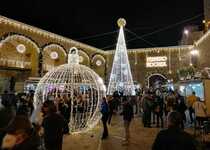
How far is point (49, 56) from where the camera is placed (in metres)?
26.7

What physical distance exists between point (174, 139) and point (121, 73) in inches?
740

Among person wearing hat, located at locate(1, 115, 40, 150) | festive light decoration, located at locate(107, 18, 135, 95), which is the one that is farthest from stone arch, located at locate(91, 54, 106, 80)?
person wearing hat, located at locate(1, 115, 40, 150)

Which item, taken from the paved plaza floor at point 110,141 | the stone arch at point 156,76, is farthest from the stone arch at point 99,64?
the paved plaza floor at point 110,141

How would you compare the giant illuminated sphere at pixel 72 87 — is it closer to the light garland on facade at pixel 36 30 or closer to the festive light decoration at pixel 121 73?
the festive light decoration at pixel 121 73

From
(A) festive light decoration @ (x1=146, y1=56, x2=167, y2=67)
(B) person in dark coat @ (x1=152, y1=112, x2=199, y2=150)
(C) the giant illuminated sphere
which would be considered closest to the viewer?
(B) person in dark coat @ (x1=152, y1=112, x2=199, y2=150)

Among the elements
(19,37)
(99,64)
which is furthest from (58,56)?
(99,64)

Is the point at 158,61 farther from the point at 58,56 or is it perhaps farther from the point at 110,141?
the point at 110,141

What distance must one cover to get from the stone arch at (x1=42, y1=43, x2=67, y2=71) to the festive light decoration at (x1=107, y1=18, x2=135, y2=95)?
20.9 ft

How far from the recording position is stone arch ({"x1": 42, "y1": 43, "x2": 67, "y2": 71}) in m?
24.5

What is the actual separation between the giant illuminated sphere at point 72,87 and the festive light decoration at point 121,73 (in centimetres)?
1011

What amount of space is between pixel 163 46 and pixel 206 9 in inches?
309

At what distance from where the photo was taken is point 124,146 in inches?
326

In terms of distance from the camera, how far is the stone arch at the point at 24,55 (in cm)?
2166

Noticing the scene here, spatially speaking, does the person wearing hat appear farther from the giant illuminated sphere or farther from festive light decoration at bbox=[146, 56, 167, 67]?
festive light decoration at bbox=[146, 56, 167, 67]
